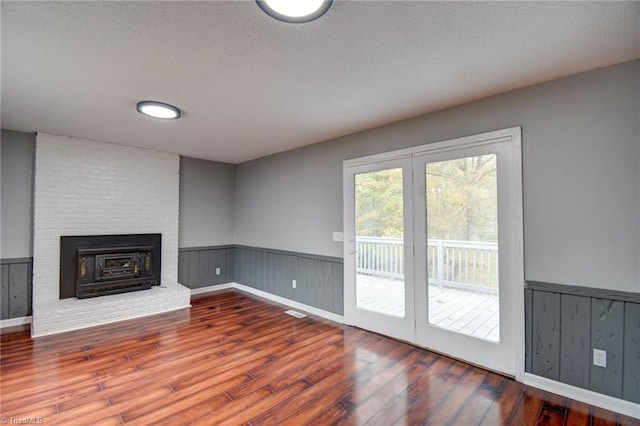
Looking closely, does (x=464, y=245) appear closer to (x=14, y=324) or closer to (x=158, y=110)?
(x=158, y=110)

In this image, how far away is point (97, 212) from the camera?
4270 millimetres

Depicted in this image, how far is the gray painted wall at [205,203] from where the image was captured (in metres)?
5.25

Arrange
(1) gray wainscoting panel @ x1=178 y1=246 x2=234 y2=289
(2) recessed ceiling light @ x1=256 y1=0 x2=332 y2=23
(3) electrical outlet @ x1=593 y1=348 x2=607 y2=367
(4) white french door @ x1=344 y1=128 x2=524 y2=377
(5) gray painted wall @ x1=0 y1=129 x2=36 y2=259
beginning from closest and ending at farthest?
(2) recessed ceiling light @ x1=256 y1=0 x2=332 y2=23 < (3) electrical outlet @ x1=593 y1=348 x2=607 y2=367 < (4) white french door @ x1=344 y1=128 x2=524 y2=377 < (5) gray painted wall @ x1=0 y1=129 x2=36 y2=259 < (1) gray wainscoting panel @ x1=178 y1=246 x2=234 y2=289

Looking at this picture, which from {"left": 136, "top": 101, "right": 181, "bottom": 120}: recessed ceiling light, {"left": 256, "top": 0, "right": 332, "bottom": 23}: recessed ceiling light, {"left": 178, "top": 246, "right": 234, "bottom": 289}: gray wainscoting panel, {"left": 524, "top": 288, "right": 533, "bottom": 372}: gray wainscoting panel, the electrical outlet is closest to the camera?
{"left": 256, "top": 0, "right": 332, "bottom": 23}: recessed ceiling light

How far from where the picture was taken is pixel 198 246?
212 inches

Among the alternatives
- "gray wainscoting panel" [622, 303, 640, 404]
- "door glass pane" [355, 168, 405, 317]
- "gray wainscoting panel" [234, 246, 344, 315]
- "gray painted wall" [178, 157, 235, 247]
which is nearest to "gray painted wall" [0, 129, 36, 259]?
"gray painted wall" [178, 157, 235, 247]

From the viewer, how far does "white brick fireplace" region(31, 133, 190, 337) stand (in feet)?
12.5

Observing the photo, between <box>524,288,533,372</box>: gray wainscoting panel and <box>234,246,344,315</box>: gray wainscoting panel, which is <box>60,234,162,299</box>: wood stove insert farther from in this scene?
<box>524,288,533,372</box>: gray wainscoting panel

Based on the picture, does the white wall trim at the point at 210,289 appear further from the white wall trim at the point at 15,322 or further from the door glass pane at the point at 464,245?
the door glass pane at the point at 464,245

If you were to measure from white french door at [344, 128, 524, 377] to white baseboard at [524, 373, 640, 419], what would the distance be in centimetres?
12

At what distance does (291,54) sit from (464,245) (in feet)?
7.32

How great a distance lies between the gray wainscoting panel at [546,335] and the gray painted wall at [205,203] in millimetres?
4911

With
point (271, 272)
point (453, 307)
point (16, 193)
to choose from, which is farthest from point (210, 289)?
point (453, 307)

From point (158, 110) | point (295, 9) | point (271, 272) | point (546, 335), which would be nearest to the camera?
point (295, 9)
